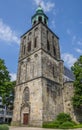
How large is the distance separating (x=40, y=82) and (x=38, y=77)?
1268 mm

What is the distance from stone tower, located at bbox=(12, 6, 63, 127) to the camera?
2691cm

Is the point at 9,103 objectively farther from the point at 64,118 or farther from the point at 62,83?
the point at 64,118

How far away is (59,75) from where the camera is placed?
34562 millimetres

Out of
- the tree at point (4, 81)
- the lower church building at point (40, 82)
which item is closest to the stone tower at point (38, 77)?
the lower church building at point (40, 82)

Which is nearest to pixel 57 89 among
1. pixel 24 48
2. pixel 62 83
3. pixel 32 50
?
pixel 62 83

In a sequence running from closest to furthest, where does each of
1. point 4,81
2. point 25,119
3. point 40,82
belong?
point 4,81
point 40,82
point 25,119

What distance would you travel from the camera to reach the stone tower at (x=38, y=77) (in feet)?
88.3

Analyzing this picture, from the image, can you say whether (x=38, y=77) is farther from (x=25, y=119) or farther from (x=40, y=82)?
(x=25, y=119)

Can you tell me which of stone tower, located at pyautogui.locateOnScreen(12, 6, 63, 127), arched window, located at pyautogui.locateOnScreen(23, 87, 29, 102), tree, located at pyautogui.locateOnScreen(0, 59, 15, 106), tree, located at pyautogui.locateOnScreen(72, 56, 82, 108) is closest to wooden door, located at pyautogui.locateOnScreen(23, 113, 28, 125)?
stone tower, located at pyautogui.locateOnScreen(12, 6, 63, 127)

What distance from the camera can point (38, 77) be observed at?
28828 mm

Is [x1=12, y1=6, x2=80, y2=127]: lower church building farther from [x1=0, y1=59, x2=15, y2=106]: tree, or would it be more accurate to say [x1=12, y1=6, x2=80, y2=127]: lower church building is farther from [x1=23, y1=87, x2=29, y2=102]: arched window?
[x1=0, y1=59, x2=15, y2=106]: tree

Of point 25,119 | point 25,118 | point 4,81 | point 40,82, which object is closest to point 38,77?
point 40,82

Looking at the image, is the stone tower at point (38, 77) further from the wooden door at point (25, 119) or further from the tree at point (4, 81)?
the tree at point (4, 81)

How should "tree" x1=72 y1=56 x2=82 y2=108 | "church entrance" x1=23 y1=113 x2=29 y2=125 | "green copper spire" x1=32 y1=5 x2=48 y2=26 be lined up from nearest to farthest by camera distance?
1. "tree" x1=72 y1=56 x2=82 y2=108
2. "church entrance" x1=23 y1=113 x2=29 y2=125
3. "green copper spire" x1=32 y1=5 x2=48 y2=26
